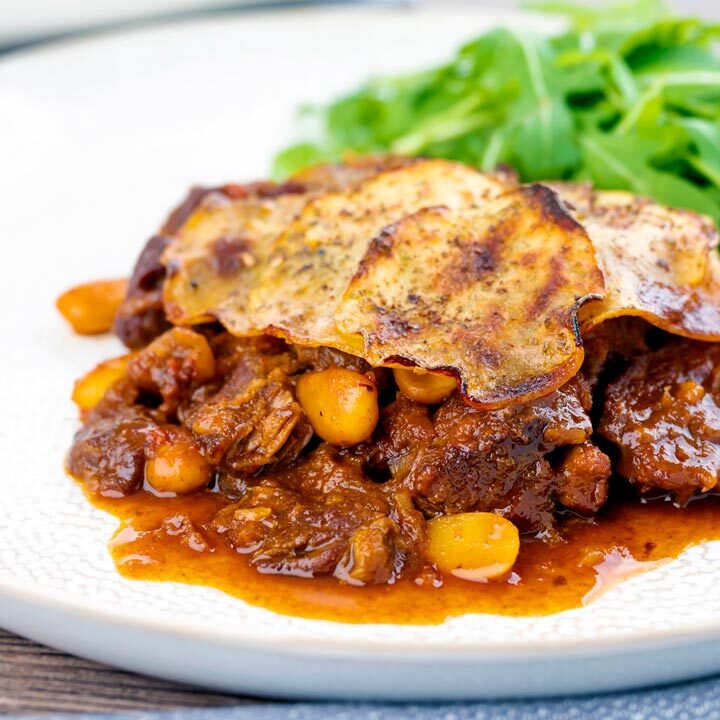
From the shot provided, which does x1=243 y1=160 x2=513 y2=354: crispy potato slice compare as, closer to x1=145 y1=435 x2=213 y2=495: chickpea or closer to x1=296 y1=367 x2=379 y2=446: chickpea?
x1=296 y1=367 x2=379 y2=446: chickpea

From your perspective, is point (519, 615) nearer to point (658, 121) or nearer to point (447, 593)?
point (447, 593)

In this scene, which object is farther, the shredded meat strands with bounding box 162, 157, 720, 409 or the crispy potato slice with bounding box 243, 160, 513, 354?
the crispy potato slice with bounding box 243, 160, 513, 354

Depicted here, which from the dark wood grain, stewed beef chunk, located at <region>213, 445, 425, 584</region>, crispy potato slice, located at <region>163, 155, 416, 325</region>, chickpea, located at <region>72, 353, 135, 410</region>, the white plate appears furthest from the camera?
chickpea, located at <region>72, 353, 135, 410</region>

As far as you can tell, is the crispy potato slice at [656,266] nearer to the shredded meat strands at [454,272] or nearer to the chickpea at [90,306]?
the shredded meat strands at [454,272]

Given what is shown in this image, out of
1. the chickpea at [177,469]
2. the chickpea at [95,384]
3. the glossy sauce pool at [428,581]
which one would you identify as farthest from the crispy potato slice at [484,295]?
the chickpea at [95,384]

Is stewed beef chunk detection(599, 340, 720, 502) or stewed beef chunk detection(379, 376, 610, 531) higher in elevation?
stewed beef chunk detection(379, 376, 610, 531)

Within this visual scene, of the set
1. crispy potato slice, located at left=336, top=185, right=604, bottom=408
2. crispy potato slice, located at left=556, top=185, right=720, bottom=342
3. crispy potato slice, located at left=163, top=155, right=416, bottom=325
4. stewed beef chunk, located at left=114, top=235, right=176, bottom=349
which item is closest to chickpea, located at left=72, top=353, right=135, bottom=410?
stewed beef chunk, located at left=114, top=235, right=176, bottom=349
